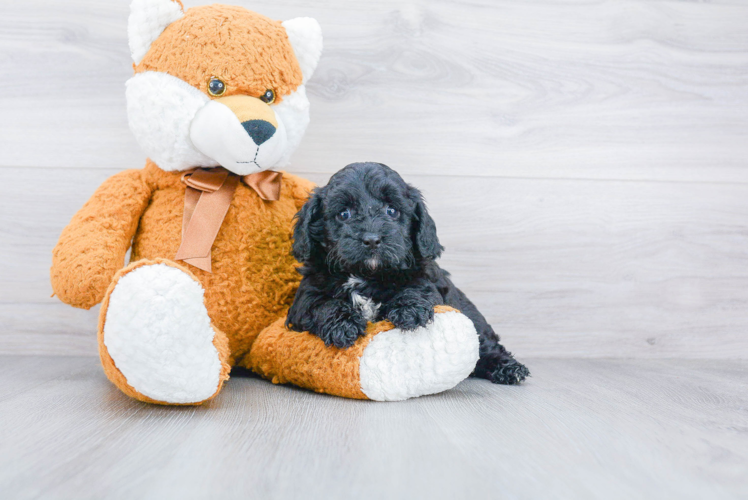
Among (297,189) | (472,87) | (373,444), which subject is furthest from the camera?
(472,87)

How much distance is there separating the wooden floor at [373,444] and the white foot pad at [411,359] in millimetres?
40

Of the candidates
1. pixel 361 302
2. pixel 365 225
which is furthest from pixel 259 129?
pixel 361 302

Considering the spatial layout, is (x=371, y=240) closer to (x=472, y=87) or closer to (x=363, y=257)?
(x=363, y=257)

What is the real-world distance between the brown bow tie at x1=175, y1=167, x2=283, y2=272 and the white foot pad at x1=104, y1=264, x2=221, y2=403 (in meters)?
0.27

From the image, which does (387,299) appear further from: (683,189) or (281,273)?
(683,189)

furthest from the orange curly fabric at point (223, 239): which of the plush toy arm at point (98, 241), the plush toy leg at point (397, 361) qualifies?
the plush toy leg at point (397, 361)

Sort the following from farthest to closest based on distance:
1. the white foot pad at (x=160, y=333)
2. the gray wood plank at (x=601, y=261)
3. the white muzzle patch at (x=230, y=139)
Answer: the gray wood plank at (x=601, y=261), the white muzzle patch at (x=230, y=139), the white foot pad at (x=160, y=333)

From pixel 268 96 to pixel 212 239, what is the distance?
1.15 ft

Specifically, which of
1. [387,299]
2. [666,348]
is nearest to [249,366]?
[387,299]

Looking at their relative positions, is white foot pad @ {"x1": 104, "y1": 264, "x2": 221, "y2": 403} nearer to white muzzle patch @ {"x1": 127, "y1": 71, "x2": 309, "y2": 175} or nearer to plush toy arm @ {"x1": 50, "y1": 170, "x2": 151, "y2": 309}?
plush toy arm @ {"x1": 50, "y1": 170, "x2": 151, "y2": 309}

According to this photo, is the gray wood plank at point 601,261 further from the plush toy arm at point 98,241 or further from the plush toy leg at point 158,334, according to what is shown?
the plush toy leg at point 158,334

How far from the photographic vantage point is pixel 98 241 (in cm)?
118

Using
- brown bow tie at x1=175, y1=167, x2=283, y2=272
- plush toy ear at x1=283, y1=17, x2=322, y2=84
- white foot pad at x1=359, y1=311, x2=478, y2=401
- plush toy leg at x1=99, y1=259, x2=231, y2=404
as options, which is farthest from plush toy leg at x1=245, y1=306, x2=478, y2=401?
plush toy ear at x1=283, y1=17, x2=322, y2=84

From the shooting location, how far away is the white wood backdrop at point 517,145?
5.31ft
